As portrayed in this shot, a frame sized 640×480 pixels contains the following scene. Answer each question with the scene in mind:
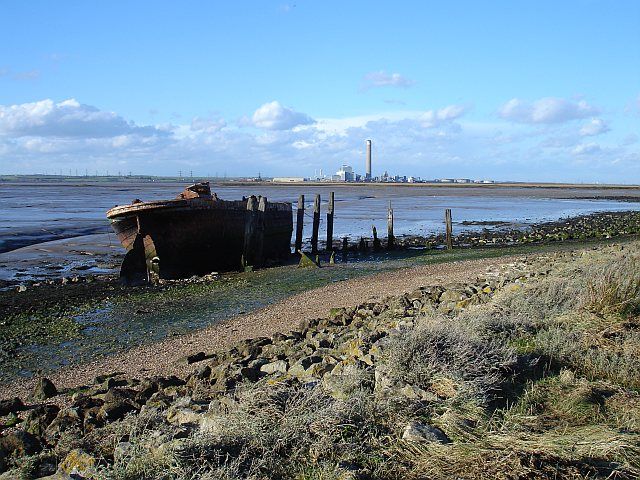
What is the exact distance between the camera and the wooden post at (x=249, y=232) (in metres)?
19.4

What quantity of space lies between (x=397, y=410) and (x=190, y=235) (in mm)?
14652

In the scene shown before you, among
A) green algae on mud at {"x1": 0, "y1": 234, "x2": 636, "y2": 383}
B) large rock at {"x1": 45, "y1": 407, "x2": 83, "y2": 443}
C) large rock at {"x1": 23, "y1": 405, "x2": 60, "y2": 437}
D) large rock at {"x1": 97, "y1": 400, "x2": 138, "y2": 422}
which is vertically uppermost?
large rock at {"x1": 97, "y1": 400, "x2": 138, "y2": 422}

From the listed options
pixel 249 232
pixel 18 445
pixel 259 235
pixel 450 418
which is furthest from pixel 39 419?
pixel 259 235

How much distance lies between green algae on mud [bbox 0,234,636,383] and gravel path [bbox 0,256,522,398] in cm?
45

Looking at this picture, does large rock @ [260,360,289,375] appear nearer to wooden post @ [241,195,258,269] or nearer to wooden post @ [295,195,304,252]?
wooden post @ [241,195,258,269]

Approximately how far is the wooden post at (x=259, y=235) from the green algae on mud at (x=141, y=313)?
3.57ft

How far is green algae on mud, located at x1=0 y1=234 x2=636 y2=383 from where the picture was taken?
9766 millimetres

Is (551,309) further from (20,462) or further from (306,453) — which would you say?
(20,462)

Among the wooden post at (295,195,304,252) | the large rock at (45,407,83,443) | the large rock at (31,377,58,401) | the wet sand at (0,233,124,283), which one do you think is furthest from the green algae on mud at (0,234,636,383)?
the wooden post at (295,195,304,252)

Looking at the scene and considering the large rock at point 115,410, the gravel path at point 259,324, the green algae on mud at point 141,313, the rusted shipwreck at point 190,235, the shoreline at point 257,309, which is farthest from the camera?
the rusted shipwreck at point 190,235

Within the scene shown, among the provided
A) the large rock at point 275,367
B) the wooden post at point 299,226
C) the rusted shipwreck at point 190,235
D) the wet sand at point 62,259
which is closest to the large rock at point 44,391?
the large rock at point 275,367

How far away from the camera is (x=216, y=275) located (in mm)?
17797

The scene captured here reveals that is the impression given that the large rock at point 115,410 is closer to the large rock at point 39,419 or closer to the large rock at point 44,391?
the large rock at point 39,419

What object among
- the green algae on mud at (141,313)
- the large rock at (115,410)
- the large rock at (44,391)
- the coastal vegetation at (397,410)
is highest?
the coastal vegetation at (397,410)
